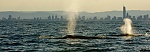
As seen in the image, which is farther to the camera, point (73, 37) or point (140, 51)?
point (73, 37)

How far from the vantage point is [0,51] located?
210 ft

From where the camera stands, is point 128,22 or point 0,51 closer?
point 0,51

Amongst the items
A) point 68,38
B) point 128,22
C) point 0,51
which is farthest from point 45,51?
point 128,22

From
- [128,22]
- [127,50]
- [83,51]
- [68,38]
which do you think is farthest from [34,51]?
[128,22]

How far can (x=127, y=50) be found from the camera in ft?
218

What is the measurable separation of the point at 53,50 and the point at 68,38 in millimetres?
26956

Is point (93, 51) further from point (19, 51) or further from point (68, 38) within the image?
point (68, 38)

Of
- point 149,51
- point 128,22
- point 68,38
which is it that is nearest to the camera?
point 149,51

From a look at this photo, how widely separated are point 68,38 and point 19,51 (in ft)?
96.4

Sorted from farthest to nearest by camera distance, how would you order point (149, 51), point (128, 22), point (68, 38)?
point (128, 22), point (68, 38), point (149, 51)

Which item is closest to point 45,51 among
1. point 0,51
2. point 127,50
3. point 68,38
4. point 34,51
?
point 34,51

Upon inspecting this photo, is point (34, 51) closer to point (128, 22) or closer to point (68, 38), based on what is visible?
point (68, 38)

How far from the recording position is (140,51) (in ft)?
212

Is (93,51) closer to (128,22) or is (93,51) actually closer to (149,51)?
(149,51)
